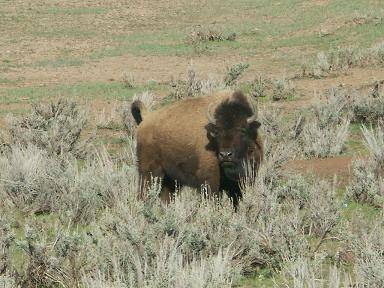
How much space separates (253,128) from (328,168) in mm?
2848

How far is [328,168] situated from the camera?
10453 millimetres

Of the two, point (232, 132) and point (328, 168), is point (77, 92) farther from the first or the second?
point (232, 132)

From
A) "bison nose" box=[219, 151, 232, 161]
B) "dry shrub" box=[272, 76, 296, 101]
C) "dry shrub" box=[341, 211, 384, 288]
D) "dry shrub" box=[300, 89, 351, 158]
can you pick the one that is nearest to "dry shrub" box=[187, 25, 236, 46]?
"dry shrub" box=[272, 76, 296, 101]

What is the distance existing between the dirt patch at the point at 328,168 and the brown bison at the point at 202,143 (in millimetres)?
1968

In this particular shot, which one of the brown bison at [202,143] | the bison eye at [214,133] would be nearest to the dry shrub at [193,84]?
the brown bison at [202,143]

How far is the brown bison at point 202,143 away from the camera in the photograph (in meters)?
7.73

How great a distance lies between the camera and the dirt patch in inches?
390

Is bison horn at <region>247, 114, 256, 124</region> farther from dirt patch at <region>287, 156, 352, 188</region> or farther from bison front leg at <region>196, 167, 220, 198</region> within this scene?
dirt patch at <region>287, 156, 352, 188</region>

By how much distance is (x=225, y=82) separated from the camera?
1705 centimetres

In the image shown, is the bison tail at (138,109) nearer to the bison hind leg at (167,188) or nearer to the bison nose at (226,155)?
the bison hind leg at (167,188)

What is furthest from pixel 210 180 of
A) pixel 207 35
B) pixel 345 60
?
pixel 207 35

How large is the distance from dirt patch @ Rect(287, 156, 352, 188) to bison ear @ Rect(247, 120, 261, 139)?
1.86 metres

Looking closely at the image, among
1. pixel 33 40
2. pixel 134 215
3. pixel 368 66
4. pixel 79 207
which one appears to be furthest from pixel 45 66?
pixel 134 215

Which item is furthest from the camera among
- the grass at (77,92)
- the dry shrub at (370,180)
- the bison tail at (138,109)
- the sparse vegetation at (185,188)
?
the grass at (77,92)
